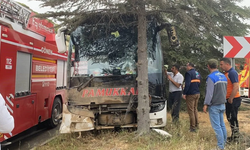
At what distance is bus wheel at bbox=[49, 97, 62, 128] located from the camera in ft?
23.1

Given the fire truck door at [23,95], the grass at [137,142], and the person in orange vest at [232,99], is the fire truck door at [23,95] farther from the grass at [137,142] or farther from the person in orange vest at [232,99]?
the person in orange vest at [232,99]

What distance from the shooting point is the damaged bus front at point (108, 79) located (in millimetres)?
4734

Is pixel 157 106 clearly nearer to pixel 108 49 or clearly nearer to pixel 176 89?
pixel 176 89

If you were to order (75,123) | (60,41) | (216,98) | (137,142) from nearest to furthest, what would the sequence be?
(216,98)
(137,142)
(75,123)
(60,41)

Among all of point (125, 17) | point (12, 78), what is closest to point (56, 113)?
point (12, 78)

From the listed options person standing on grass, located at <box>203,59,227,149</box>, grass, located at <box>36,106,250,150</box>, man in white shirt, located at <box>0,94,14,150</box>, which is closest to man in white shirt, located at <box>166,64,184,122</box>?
grass, located at <box>36,106,250,150</box>

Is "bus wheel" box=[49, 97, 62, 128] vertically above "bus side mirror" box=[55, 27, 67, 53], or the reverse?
"bus side mirror" box=[55, 27, 67, 53]

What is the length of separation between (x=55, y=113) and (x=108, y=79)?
3293 millimetres

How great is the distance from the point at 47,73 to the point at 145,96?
344cm

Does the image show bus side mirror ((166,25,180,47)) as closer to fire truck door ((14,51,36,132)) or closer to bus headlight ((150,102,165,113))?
bus headlight ((150,102,165,113))

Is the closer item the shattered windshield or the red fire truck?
the red fire truck

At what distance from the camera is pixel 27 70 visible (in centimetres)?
530

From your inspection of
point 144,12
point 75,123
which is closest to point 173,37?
point 144,12

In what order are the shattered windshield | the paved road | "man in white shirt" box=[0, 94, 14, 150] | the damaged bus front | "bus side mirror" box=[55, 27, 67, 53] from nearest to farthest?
"man in white shirt" box=[0, 94, 14, 150], the damaged bus front, the shattered windshield, "bus side mirror" box=[55, 27, 67, 53], the paved road
